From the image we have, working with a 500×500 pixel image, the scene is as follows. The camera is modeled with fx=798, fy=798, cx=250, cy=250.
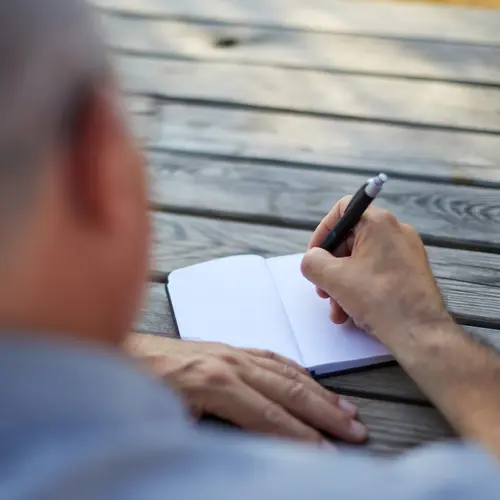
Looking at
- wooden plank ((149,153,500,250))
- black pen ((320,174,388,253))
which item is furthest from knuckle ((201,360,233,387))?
wooden plank ((149,153,500,250))

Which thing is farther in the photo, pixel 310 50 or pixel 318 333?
pixel 310 50

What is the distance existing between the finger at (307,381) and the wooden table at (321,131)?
0.9 inches

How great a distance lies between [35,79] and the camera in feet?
1.14

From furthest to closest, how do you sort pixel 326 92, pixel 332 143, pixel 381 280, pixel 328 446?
pixel 326 92, pixel 332 143, pixel 381 280, pixel 328 446

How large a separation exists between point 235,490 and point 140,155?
0.63ft

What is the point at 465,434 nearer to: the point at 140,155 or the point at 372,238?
the point at 372,238

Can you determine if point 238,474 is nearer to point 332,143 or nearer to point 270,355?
point 270,355

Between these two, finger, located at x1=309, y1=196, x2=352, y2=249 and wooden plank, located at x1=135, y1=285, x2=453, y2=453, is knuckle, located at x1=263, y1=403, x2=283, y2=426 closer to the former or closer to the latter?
wooden plank, located at x1=135, y1=285, x2=453, y2=453

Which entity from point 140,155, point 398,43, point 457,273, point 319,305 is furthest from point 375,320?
point 398,43

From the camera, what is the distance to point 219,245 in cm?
108

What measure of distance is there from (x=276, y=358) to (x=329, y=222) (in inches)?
8.2

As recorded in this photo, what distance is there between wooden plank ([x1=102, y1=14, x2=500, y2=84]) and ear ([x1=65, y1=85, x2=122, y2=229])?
109cm

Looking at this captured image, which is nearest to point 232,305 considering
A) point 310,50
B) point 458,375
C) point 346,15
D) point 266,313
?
point 266,313

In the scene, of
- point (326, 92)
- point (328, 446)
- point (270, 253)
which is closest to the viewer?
point (328, 446)
